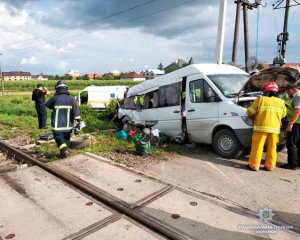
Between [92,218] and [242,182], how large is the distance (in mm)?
2765

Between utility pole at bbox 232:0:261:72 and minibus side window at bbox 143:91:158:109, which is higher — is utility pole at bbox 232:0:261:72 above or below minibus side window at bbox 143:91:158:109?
above

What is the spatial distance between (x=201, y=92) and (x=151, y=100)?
6.92 feet

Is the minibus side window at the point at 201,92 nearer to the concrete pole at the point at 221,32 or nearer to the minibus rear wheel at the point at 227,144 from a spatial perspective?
the minibus rear wheel at the point at 227,144

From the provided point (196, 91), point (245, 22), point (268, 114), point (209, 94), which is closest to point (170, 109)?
point (196, 91)

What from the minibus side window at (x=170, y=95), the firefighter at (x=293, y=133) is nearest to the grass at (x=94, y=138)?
the minibus side window at (x=170, y=95)

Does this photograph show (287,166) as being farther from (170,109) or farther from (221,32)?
(221,32)

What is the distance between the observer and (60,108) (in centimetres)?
593

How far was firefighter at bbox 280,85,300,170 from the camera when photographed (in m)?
5.10

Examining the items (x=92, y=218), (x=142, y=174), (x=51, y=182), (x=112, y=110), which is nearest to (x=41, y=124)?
(x=112, y=110)

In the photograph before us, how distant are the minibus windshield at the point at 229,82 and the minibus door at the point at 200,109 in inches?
8.3

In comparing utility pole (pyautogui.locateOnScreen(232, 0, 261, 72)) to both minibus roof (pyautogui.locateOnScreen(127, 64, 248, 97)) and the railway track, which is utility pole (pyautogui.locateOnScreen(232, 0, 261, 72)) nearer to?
minibus roof (pyautogui.locateOnScreen(127, 64, 248, 97))

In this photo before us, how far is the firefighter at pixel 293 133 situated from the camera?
5098 millimetres

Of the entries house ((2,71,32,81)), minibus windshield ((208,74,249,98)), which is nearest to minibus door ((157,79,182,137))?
minibus windshield ((208,74,249,98))

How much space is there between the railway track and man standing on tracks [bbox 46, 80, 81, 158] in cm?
68
